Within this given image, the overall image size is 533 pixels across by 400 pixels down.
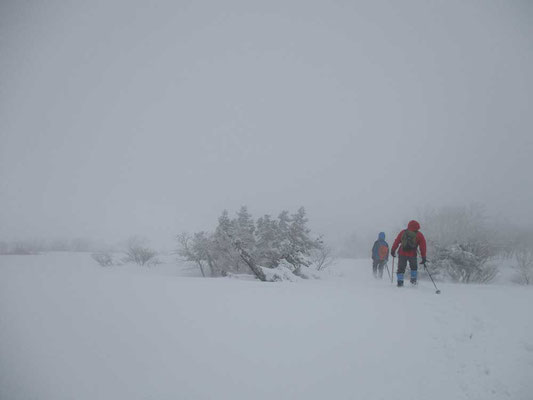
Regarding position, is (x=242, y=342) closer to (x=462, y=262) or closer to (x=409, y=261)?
(x=409, y=261)

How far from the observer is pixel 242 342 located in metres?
4.32

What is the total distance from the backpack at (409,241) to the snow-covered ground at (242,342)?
9.06 ft

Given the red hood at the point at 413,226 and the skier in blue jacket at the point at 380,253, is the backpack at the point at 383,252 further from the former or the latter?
the red hood at the point at 413,226

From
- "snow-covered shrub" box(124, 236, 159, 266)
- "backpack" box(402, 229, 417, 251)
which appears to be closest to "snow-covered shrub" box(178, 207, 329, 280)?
"backpack" box(402, 229, 417, 251)

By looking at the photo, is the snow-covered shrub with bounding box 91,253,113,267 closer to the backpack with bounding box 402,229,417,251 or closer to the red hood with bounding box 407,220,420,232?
the backpack with bounding box 402,229,417,251

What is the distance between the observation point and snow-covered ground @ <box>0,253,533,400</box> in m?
3.53

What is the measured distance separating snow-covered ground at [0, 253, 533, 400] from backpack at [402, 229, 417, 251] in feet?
9.06

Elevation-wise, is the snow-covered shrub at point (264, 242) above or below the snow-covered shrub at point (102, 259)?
above

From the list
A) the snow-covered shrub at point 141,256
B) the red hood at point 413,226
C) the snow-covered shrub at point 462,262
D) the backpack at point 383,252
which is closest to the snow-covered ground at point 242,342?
the red hood at point 413,226

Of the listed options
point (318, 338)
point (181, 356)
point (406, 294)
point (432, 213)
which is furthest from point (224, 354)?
point (432, 213)

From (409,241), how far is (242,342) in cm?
780

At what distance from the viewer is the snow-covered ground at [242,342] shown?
3531 mm

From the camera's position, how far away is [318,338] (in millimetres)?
4695

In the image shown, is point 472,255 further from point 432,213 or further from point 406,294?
point 432,213
